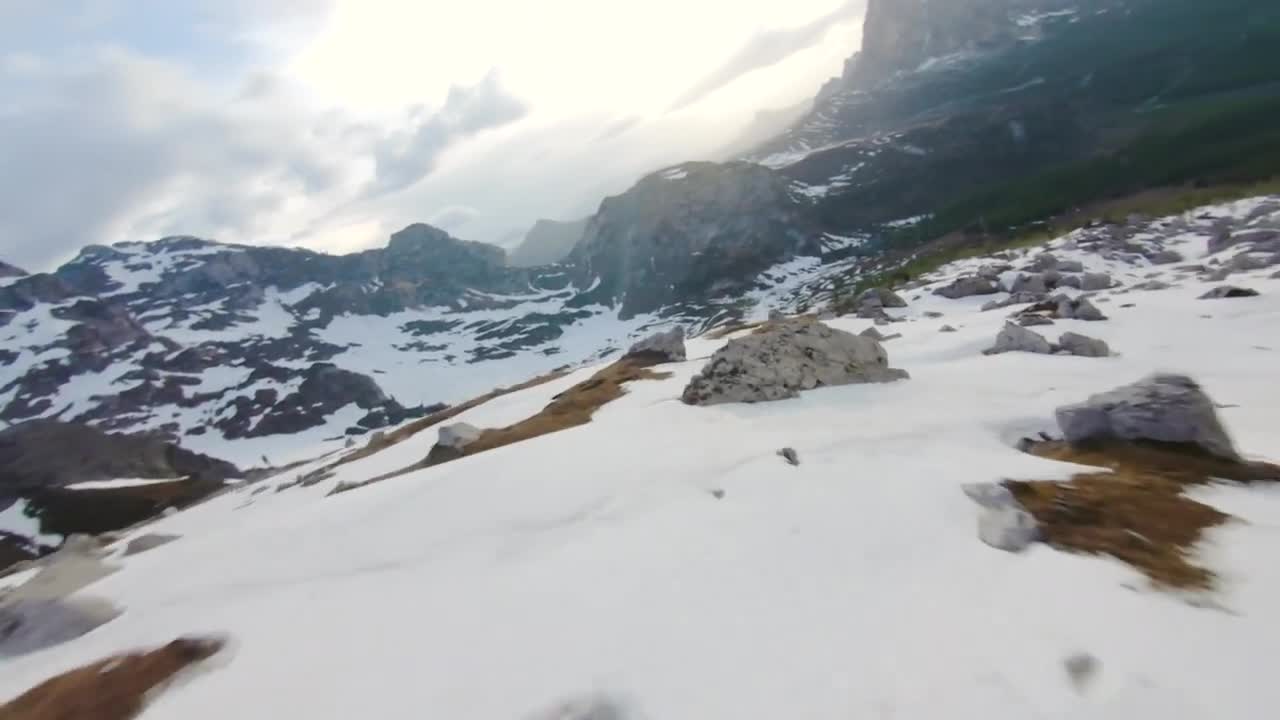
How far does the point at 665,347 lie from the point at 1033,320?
29.8 meters

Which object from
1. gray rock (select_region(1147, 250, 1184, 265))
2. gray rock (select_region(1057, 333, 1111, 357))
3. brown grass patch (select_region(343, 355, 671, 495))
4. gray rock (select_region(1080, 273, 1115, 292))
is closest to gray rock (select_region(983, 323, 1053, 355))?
gray rock (select_region(1057, 333, 1111, 357))

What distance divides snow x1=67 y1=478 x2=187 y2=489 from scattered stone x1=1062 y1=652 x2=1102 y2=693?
669ft

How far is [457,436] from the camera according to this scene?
1532 inches

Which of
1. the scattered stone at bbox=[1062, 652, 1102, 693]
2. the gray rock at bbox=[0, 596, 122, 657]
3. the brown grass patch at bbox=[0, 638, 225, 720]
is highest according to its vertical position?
the gray rock at bbox=[0, 596, 122, 657]

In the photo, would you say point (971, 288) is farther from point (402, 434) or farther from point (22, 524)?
point (22, 524)

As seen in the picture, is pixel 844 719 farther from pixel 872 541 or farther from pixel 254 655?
pixel 254 655

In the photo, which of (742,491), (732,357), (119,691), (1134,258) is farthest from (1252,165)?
(119,691)

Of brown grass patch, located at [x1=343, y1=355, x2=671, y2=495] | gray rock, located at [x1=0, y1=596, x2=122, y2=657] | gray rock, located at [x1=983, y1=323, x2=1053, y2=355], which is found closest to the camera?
gray rock, located at [x1=0, y1=596, x2=122, y2=657]

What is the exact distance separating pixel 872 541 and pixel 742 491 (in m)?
4.10

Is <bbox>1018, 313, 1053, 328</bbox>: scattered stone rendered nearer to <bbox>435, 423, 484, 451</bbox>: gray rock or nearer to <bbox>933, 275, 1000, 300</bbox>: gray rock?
<bbox>933, 275, 1000, 300</bbox>: gray rock

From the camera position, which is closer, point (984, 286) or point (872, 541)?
point (872, 541)

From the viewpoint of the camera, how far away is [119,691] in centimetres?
1158

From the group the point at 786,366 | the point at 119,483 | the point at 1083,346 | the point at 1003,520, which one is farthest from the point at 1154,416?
the point at 119,483

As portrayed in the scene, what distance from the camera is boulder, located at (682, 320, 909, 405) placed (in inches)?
1268
